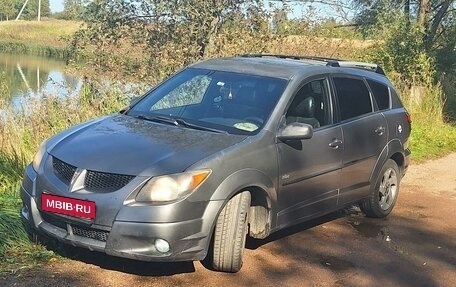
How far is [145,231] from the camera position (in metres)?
4.42

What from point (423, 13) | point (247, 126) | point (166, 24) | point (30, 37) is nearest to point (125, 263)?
point (247, 126)

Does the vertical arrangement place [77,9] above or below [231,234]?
above

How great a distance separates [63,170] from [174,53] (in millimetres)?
6980

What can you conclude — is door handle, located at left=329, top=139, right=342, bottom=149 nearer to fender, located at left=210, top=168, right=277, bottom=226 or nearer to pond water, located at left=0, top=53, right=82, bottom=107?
fender, located at left=210, top=168, right=277, bottom=226

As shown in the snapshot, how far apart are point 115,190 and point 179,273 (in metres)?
0.98

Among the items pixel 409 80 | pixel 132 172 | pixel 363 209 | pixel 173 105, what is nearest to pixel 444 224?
pixel 363 209

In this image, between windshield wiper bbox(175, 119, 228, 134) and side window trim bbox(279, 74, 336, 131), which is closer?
windshield wiper bbox(175, 119, 228, 134)

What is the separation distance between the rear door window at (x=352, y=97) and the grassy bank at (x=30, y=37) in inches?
334

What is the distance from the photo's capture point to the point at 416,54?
1675cm

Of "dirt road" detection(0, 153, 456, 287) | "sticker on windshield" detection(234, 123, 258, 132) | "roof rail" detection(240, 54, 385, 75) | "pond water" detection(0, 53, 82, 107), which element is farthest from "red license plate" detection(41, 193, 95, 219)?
"pond water" detection(0, 53, 82, 107)

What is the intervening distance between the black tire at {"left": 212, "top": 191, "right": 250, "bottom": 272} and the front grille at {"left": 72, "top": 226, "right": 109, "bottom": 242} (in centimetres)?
85

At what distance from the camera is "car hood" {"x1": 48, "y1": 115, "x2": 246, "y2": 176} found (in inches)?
180

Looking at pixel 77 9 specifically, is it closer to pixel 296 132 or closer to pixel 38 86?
pixel 38 86

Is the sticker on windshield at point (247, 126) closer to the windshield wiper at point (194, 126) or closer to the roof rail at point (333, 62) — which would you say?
the windshield wiper at point (194, 126)
